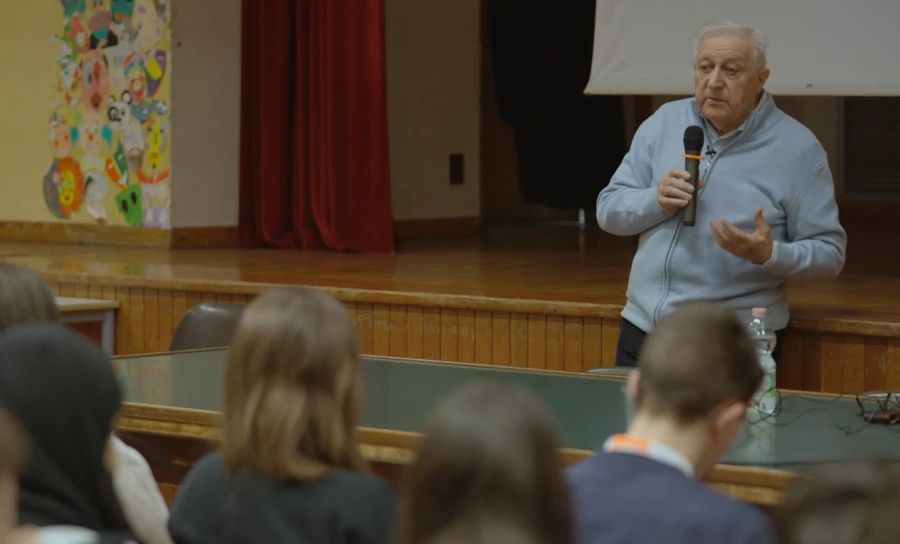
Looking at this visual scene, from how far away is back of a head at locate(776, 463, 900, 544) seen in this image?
Answer: 133 centimetres

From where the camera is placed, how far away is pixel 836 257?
12.6 ft

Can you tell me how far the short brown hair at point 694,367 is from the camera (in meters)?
1.89

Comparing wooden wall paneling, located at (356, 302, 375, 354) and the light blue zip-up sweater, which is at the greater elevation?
the light blue zip-up sweater

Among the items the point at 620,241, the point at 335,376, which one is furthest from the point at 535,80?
the point at 335,376

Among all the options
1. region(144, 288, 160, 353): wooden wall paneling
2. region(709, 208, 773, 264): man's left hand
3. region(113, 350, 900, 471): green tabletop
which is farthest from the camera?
region(144, 288, 160, 353): wooden wall paneling

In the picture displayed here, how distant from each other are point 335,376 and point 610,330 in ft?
8.99

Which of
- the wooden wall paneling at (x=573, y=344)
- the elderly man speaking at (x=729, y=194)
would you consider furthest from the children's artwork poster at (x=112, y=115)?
the elderly man speaking at (x=729, y=194)

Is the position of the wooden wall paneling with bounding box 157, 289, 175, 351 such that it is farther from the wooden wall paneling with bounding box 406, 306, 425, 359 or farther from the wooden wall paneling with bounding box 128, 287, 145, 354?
the wooden wall paneling with bounding box 406, 306, 425, 359

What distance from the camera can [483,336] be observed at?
16.3ft

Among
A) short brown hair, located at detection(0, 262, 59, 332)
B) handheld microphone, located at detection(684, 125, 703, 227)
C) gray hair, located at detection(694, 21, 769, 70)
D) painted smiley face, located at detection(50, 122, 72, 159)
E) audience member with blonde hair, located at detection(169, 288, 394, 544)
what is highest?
gray hair, located at detection(694, 21, 769, 70)

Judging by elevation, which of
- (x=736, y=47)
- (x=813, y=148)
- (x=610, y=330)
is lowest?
(x=610, y=330)

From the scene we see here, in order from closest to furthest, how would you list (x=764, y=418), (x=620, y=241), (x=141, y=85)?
(x=764, y=418) < (x=141, y=85) < (x=620, y=241)

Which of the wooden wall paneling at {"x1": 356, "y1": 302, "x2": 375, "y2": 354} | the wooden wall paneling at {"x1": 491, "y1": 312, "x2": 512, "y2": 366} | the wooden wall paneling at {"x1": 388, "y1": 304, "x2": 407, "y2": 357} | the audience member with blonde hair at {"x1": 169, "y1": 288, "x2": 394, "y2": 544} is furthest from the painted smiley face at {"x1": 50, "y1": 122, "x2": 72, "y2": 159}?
the audience member with blonde hair at {"x1": 169, "y1": 288, "x2": 394, "y2": 544}

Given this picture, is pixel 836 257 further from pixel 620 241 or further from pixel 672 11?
pixel 620 241
